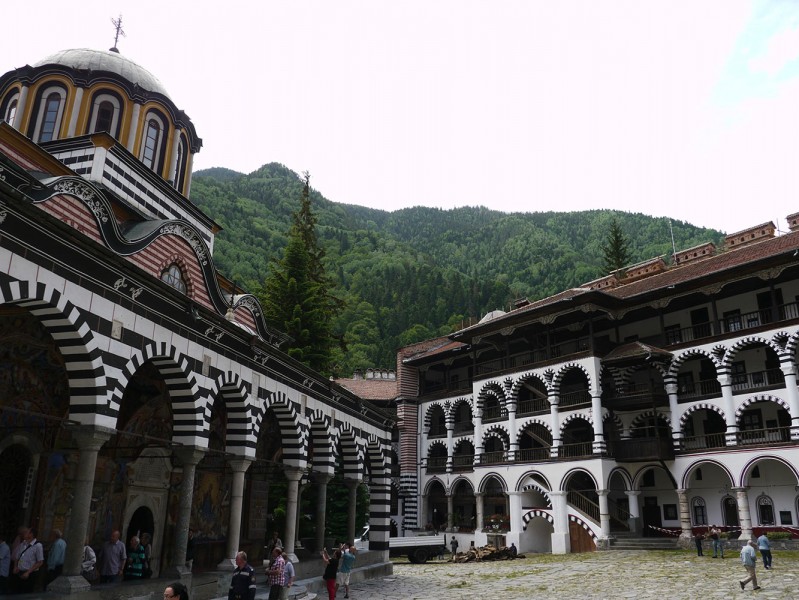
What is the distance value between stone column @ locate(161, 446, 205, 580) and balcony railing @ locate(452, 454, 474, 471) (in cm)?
2516

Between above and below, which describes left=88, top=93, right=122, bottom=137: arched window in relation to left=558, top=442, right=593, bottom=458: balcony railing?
above

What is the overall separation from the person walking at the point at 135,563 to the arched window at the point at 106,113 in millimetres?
11905

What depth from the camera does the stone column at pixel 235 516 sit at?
1265 cm

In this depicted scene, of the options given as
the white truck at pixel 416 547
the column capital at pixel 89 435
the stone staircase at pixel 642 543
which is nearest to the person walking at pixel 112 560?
the column capital at pixel 89 435

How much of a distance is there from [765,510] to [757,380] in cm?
501

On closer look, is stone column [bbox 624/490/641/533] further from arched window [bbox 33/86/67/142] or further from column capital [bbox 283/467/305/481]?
arched window [bbox 33/86/67/142]

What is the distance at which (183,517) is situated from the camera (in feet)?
36.5

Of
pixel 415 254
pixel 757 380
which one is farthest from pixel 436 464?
pixel 415 254

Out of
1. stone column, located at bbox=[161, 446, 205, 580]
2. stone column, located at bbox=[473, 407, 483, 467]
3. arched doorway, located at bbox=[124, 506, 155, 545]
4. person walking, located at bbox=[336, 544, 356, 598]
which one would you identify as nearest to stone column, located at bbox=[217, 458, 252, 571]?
stone column, located at bbox=[161, 446, 205, 580]

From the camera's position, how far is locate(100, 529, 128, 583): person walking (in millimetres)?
10328

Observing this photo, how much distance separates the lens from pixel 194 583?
11.4 meters

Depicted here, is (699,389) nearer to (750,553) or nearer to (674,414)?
(674,414)

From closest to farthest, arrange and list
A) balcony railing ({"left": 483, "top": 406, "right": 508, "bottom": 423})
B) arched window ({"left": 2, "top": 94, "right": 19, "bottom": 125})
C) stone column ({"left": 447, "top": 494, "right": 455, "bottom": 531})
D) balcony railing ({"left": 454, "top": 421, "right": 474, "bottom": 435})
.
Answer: arched window ({"left": 2, "top": 94, "right": 19, "bottom": 125})
balcony railing ({"left": 483, "top": 406, "right": 508, "bottom": 423})
stone column ({"left": 447, "top": 494, "right": 455, "bottom": 531})
balcony railing ({"left": 454, "top": 421, "right": 474, "bottom": 435})

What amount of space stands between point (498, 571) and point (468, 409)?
18138mm
